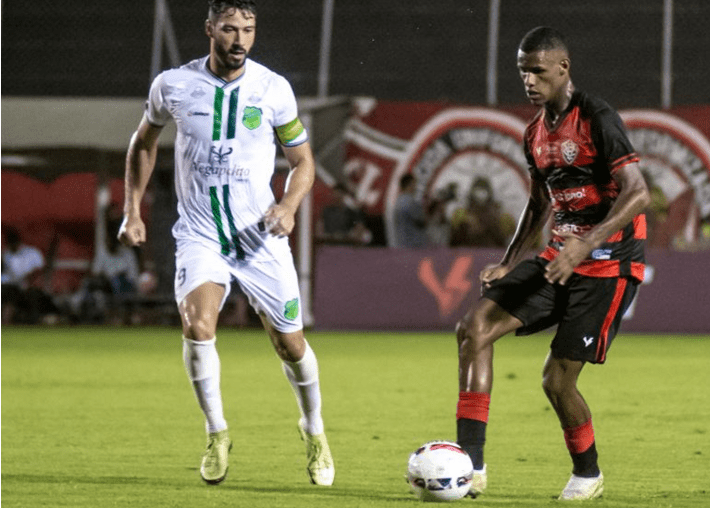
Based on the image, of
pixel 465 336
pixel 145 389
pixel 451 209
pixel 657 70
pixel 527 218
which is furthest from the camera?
pixel 657 70

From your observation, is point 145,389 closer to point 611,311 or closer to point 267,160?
point 267,160

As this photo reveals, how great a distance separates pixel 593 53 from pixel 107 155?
1020 centimetres

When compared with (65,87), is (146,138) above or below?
above

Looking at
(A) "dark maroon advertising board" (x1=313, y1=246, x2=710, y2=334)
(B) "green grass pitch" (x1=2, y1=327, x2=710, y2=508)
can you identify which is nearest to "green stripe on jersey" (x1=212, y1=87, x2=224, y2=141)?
(B) "green grass pitch" (x1=2, y1=327, x2=710, y2=508)

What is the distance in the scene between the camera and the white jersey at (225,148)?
6.68 m

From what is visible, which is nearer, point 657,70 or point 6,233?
point 6,233

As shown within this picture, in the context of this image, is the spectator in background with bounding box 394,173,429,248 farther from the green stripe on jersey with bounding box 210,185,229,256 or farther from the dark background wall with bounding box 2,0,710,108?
the green stripe on jersey with bounding box 210,185,229,256

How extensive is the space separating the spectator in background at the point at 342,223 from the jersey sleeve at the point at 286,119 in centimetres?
1280

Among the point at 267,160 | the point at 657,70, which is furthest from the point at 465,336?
the point at 657,70

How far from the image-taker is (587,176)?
20.0ft

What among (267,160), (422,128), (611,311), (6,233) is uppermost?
(267,160)

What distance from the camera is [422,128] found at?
21.2 m

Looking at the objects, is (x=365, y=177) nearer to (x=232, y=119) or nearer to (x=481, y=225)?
(x=481, y=225)

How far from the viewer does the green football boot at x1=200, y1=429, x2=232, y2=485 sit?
656 centimetres
